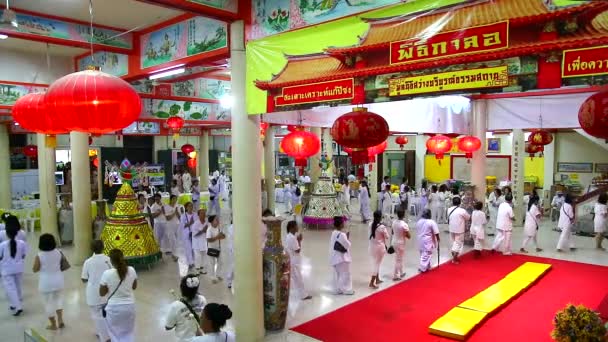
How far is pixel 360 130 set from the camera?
5.09 m

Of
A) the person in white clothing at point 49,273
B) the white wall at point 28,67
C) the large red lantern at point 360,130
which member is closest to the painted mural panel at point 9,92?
the white wall at point 28,67

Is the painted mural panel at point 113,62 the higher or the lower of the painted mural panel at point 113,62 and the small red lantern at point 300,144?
the higher

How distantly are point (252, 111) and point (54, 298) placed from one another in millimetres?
3851

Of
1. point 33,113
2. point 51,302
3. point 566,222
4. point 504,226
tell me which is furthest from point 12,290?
point 566,222

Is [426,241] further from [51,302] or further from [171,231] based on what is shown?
[51,302]

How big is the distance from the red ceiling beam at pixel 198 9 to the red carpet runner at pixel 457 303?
4.17 meters

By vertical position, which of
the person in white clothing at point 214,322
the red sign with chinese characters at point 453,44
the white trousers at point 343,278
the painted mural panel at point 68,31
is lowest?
the white trousers at point 343,278

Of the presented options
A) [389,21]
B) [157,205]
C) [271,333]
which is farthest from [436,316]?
[157,205]

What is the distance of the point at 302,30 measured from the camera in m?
4.86

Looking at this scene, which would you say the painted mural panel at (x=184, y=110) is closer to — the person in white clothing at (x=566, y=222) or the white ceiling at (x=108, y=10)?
the white ceiling at (x=108, y=10)

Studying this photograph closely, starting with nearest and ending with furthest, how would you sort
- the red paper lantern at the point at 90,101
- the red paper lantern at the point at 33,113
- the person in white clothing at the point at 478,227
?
the red paper lantern at the point at 90,101
the red paper lantern at the point at 33,113
the person in white clothing at the point at 478,227

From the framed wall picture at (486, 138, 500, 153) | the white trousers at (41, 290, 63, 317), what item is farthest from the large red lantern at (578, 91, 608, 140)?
the framed wall picture at (486, 138, 500, 153)

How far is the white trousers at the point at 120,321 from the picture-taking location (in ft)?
15.8

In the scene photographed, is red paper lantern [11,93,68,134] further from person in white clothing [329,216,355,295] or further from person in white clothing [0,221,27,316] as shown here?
person in white clothing [329,216,355,295]
